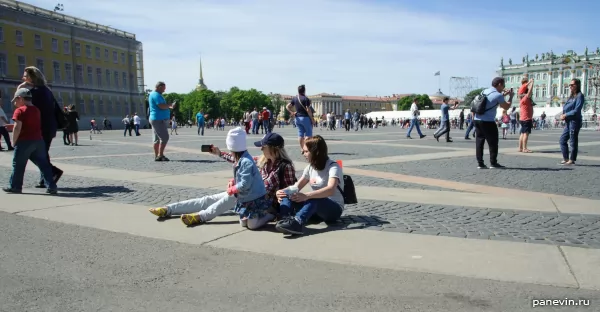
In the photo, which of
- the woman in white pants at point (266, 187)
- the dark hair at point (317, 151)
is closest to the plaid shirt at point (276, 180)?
the woman in white pants at point (266, 187)

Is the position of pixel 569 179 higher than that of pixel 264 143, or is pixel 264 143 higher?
pixel 264 143

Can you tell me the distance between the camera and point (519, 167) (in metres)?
9.15

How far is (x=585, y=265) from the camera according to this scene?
133 inches

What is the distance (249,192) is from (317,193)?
26.1 inches

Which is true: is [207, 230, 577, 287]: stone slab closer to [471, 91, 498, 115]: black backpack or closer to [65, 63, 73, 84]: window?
[471, 91, 498, 115]: black backpack

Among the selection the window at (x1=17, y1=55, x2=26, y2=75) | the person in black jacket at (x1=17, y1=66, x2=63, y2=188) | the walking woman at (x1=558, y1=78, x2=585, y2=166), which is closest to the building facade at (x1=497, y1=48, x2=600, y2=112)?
the window at (x1=17, y1=55, x2=26, y2=75)

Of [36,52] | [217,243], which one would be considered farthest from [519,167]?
[36,52]

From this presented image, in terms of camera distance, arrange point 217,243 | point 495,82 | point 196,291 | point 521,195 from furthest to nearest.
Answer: point 495,82 → point 521,195 → point 217,243 → point 196,291

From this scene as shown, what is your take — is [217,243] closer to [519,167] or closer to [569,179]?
[569,179]

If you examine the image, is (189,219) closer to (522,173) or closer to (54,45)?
(522,173)

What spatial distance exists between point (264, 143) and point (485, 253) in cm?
232

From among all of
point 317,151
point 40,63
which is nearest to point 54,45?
point 40,63

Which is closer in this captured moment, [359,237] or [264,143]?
[359,237]

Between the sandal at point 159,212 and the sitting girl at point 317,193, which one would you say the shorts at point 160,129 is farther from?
the sitting girl at point 317,193
